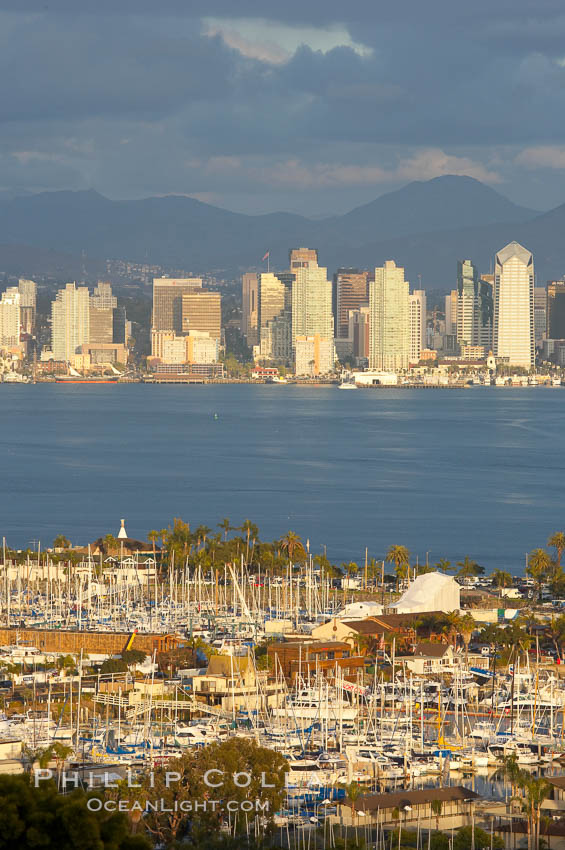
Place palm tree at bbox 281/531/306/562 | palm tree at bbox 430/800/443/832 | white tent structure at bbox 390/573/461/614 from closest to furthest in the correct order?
palm tree at bbox 430/800/443/832
white tent structure at bbox 390/573/461/614
palm tree at bbox 281/531/306/562

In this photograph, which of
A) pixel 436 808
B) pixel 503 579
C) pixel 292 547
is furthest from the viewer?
pixel 292 547

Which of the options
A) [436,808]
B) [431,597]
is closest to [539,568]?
[431,597]

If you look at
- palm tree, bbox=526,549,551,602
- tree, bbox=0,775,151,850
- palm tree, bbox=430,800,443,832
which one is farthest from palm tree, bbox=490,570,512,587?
tree, bbox=0,775,151,850

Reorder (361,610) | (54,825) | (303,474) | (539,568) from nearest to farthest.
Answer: (54,825) → (361,610) → (539,568) → (303,474)

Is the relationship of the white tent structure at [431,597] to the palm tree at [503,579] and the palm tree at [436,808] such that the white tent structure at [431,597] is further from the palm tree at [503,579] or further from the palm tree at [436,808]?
the palm tree at [436,808]

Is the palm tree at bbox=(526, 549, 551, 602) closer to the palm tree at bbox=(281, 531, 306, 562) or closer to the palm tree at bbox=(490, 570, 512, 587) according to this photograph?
the palm tree at bbox=(490, 570, 512, 587)

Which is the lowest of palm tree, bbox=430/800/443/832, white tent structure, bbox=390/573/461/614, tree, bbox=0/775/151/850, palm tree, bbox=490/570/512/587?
palm tree, bbox=430/800/443/832

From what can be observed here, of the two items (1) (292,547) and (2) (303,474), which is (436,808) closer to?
(1) (292,547)

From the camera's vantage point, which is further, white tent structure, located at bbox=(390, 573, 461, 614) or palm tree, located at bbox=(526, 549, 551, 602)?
palm tree, located at bbox=(526, 549, 551, 602)

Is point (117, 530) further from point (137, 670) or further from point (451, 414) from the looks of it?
point (451, 414)
